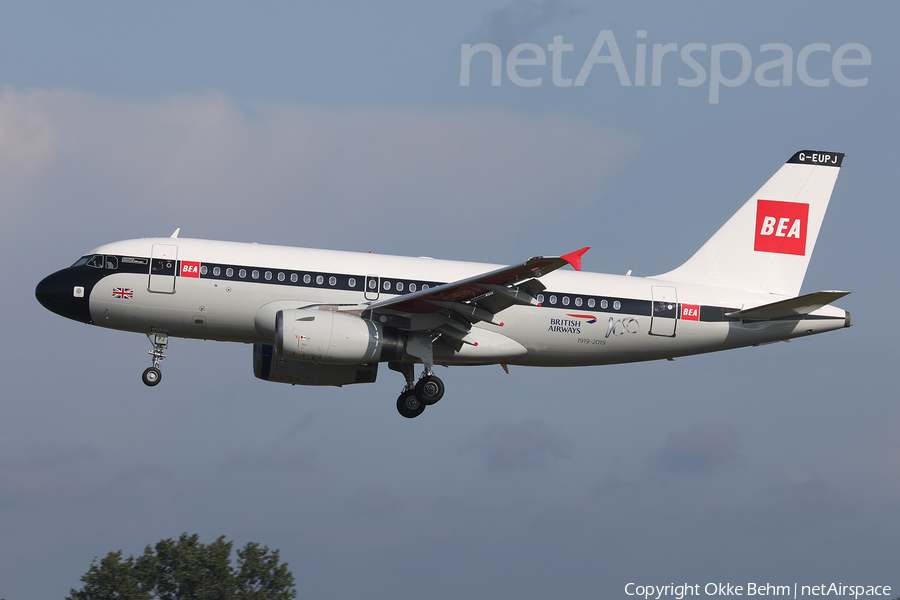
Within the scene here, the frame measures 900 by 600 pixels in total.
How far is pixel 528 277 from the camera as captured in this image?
27.0 metres

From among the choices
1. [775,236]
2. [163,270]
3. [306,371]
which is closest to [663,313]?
[775,236]

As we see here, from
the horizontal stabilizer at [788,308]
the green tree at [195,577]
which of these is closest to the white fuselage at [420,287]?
the horizontal stabilizer at [788,308]

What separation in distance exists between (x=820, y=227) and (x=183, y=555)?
3994 cm

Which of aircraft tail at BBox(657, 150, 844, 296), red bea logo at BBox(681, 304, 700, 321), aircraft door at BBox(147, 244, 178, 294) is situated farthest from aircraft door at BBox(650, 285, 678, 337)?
aircraft door at BBox(147, 244, 178, 294)

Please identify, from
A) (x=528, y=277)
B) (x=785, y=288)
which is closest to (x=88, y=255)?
(x=528, y=277)

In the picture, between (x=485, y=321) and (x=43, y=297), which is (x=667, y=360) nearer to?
(x=485, y=321)

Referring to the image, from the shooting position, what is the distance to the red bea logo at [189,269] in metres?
29.1

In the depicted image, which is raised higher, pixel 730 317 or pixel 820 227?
pixel 820 227

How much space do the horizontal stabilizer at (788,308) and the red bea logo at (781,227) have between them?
339 cm

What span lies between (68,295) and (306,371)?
7.68 m

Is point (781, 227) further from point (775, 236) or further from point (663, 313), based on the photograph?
point (663, 313)

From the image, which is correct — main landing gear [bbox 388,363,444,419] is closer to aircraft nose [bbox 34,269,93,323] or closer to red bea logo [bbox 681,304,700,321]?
red bea logo [bbox 681,304,700,321]

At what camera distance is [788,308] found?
102 feet

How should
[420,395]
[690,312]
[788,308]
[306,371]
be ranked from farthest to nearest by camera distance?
[306,371] < [690,312] < [788,308] < [420,395]
